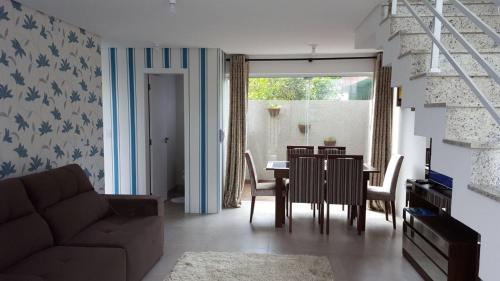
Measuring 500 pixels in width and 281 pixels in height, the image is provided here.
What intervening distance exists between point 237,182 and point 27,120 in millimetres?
3186

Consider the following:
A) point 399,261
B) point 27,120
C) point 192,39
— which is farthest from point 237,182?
point 27,120

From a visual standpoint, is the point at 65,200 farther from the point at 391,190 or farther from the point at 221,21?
the point at 391,190

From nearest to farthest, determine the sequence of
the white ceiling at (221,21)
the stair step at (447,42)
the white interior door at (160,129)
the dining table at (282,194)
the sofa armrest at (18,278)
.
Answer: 1. the sofa armrest at (18,278)
2. the stair step at (447,42)
3. the white ceiling at (221,21)
4. the dining table at (282,194)
5. the white interior door at (160,129)

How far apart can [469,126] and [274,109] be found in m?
4.45

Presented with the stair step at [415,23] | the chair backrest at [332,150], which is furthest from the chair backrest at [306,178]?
the stair step at [415,23]

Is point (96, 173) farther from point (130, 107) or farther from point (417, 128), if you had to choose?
point (417, 128)

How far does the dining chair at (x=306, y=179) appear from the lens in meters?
4.30

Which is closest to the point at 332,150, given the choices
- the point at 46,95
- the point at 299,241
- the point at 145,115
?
the point at 299,241

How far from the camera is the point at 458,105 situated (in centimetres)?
195

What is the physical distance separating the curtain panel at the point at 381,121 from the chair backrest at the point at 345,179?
126 cm

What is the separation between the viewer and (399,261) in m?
3.55

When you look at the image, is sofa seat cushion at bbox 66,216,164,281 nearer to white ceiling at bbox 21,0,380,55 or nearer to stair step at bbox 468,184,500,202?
white ceiling at bbox 21,0,380,55

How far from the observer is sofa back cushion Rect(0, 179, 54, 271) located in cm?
228

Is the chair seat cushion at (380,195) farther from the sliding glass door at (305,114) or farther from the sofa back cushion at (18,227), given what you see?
the sofa back cushion at (18,227)
